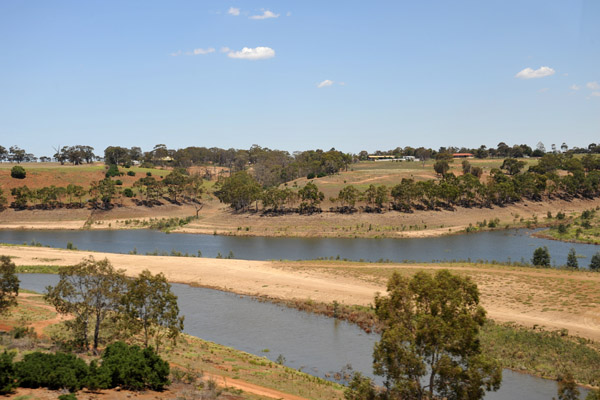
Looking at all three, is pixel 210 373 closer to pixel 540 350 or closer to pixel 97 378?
pixel 97 378

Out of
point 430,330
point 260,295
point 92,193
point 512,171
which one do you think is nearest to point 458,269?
point 260,295

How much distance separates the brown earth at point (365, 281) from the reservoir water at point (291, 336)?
4185 mm

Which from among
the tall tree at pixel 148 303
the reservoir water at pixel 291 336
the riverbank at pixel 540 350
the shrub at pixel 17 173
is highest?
the shrub at pixel 17 173

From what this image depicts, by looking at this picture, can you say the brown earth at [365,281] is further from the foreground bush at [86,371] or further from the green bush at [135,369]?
the foreground bush at [86,371]

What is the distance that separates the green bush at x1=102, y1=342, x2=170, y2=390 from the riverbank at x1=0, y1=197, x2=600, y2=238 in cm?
7162

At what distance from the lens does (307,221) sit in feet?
337

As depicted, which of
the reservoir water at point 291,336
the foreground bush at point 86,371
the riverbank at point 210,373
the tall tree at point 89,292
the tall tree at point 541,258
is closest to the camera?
the foreground bush at point 86,371

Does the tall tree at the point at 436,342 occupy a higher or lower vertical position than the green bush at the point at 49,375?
higher

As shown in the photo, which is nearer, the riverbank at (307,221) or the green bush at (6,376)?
the green bush at (6,376)

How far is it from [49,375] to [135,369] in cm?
331

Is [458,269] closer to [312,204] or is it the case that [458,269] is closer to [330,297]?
[330,297]


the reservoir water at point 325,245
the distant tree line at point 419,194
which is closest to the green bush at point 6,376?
the reservoir water at point 325,245

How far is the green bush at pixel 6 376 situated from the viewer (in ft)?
65.1

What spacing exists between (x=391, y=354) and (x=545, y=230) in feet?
284
